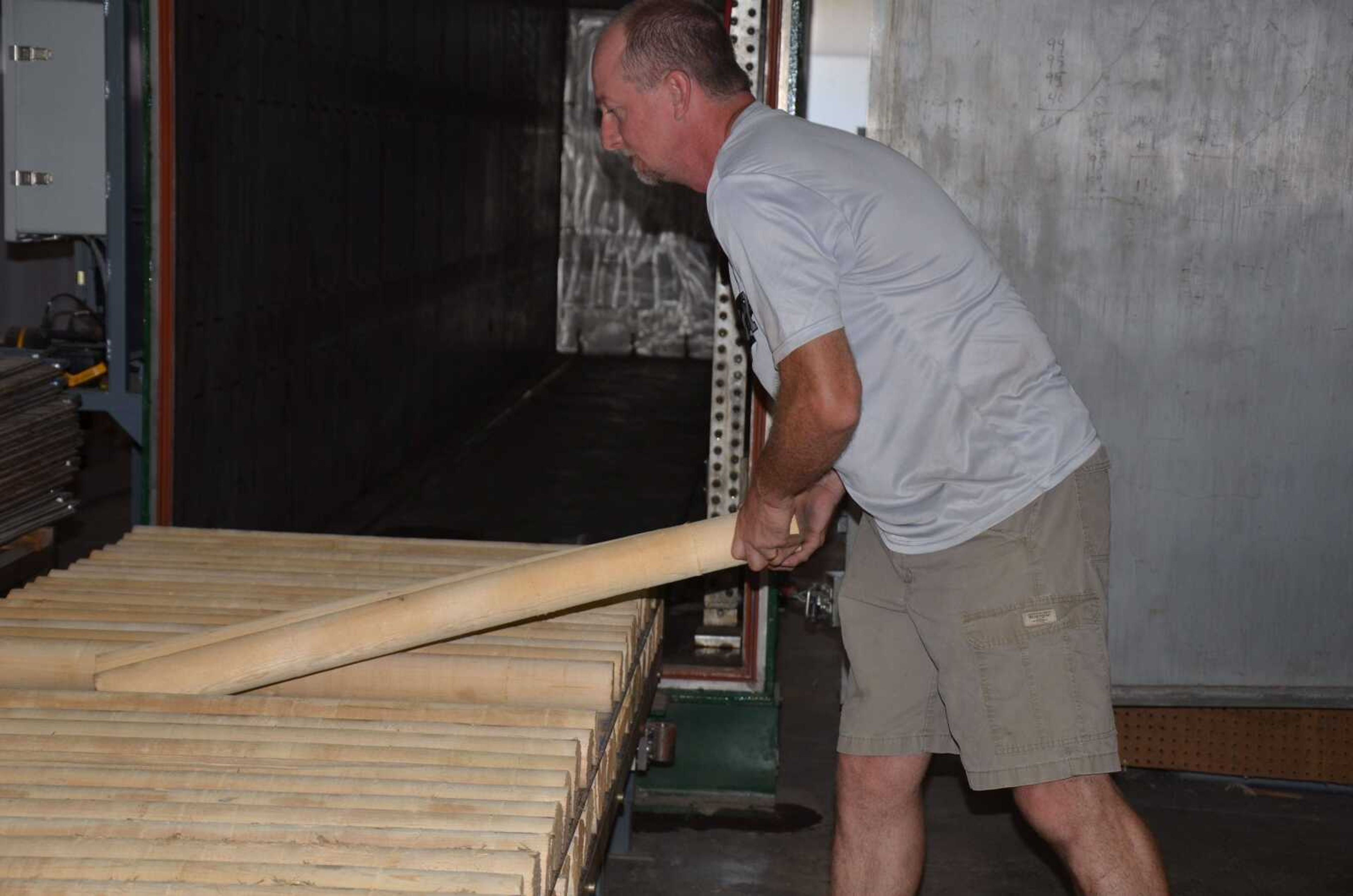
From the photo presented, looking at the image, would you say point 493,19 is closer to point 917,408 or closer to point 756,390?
point 756,390

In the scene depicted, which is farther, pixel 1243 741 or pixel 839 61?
pixel 1243 741

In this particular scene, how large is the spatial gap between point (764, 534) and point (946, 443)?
39cm

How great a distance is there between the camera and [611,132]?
292cm

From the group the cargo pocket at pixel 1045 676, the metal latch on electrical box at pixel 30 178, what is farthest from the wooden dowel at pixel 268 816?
the metal latch on electrical box at pixel 30 178

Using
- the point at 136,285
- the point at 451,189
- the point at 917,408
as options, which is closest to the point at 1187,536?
the point at 917,408

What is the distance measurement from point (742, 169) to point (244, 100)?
3.77 meters

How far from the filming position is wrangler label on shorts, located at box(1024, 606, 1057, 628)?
2.88 meters

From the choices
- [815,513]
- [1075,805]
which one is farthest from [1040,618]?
[815,513]

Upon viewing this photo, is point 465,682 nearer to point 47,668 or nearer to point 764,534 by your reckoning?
point 764,534

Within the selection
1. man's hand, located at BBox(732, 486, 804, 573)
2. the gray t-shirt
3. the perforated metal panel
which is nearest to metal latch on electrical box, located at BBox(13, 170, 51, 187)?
the perforated metal panel

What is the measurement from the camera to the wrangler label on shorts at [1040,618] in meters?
2.88

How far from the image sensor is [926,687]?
10.4 feet

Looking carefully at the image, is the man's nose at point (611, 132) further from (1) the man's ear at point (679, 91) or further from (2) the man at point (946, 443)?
(1) the man's ear at point (679, 91)

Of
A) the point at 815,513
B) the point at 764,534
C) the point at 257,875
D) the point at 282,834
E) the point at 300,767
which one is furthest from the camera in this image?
the point at 815,513
